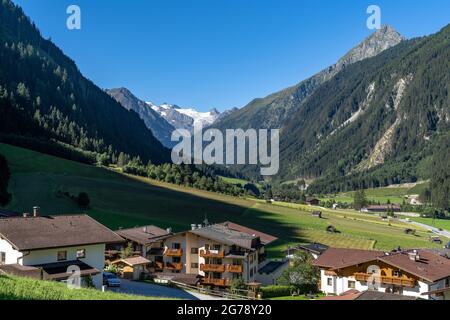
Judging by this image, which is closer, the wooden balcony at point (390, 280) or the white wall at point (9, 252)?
the white wall at point (9, 252)

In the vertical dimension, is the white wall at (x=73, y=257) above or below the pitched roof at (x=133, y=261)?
above

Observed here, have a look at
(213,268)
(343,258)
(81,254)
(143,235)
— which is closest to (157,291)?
(81,254)

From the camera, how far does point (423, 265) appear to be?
6706 cm

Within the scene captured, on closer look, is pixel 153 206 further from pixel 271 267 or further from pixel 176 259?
pixel 176 259

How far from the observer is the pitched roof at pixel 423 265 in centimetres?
6362

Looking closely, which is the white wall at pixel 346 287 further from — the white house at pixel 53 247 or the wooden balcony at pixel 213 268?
the white house at pixel 53 247

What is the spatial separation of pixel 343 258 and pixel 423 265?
1268cm

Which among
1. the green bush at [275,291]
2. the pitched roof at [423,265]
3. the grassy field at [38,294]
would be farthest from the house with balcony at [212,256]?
the grassy field at [38,294]

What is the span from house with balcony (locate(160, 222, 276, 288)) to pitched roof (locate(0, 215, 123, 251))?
24.6 metres

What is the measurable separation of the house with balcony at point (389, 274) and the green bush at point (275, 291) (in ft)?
23.1

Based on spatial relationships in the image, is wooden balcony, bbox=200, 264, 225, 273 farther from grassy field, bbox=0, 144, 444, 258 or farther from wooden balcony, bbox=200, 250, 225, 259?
grassy field, bbox=0, 144, 444, 258
